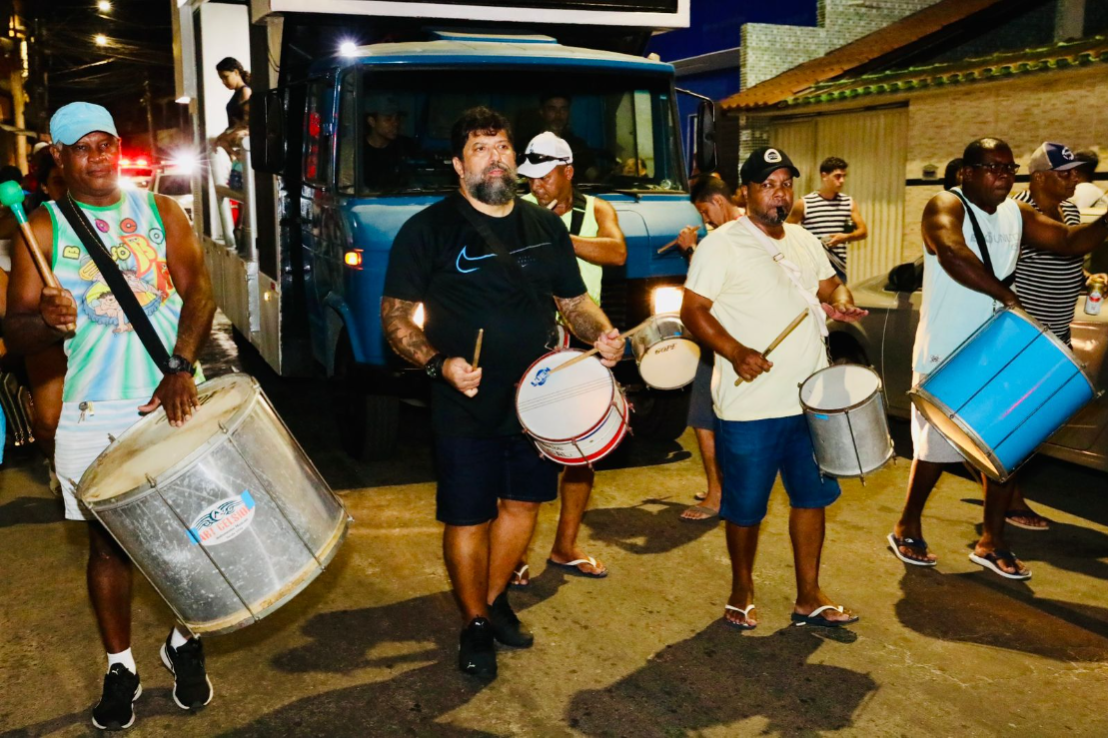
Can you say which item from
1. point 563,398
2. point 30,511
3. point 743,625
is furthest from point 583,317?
point 30,511

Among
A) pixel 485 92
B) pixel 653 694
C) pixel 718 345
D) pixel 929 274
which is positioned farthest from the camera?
pixel 485 92

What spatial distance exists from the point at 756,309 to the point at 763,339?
0.39 ft

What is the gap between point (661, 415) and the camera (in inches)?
317

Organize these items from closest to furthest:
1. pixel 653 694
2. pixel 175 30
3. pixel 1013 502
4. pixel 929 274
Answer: pixel 653 694 → pixel 929 274 → pixel 1013 502 → pixel 175 30

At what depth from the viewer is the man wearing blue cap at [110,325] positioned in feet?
12.6

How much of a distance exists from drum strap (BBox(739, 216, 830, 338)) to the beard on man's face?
998mm

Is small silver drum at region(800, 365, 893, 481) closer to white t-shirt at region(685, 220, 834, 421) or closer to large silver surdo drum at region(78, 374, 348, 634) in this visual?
white t-shirt at region(685, 220, 834, 421)

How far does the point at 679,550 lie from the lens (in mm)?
5969

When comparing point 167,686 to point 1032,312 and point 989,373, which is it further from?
point 1032,312

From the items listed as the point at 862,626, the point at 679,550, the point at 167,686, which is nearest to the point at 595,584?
the point at 679,550

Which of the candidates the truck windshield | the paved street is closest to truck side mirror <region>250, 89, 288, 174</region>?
the truck windshield

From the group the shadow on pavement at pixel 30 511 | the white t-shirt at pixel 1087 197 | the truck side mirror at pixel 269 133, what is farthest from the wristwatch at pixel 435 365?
the white t-shirt at pixel 1087 197

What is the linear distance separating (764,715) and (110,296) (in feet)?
8.53

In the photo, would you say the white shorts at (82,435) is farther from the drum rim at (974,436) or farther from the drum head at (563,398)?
the drum rim at (974,436)
